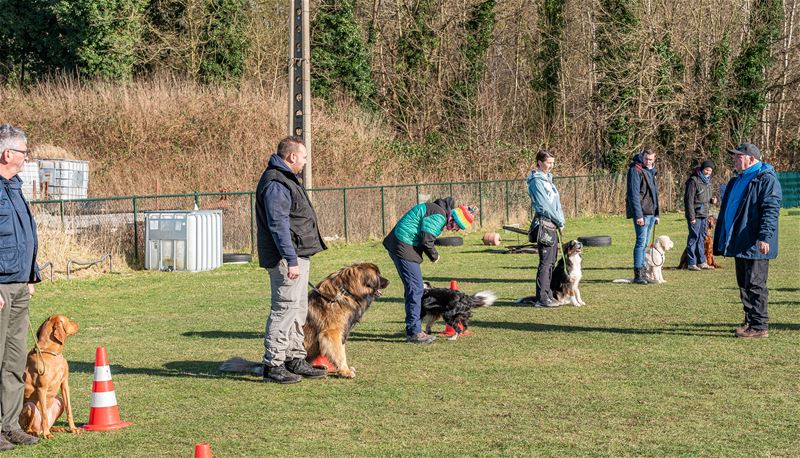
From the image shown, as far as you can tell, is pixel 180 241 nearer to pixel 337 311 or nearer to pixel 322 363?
pixel 322 363

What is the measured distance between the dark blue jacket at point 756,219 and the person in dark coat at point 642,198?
4.54 meters

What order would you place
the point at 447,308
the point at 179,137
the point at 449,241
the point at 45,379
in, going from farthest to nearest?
the point at 179,137 → the point at 449,241 → the point at 447,308 → the point at 45,379

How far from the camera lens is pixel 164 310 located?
13.5m

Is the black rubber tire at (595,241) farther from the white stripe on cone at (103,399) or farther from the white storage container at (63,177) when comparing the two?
the white stripe on cone at (103,399)

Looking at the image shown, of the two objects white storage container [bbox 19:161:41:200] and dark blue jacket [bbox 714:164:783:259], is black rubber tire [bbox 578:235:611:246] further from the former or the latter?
white storage container [bbox 19:161:41:200]

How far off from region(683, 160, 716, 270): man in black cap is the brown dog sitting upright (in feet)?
38.9

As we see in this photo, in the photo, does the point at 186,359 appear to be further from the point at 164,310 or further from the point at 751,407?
the point at 751,407

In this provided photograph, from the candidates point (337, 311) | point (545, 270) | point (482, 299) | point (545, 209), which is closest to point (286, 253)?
point (337, 311)

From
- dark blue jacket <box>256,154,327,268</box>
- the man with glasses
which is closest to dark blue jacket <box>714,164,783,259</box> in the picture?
dark blue jacket <box>256,154,327,268</box>

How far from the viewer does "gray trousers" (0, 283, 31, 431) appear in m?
6.20

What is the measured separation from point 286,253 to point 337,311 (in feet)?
2.96

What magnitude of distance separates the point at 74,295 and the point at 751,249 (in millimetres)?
10182

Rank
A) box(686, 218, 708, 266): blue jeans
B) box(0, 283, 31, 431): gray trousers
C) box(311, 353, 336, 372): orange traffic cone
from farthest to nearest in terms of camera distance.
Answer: box(686, 218, 708, 266): blue jeans, box(311, 353, 336, 372): orange traffic cone, box(0, 283, 31, 431): gray trousers

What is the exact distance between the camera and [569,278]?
41.9ft
